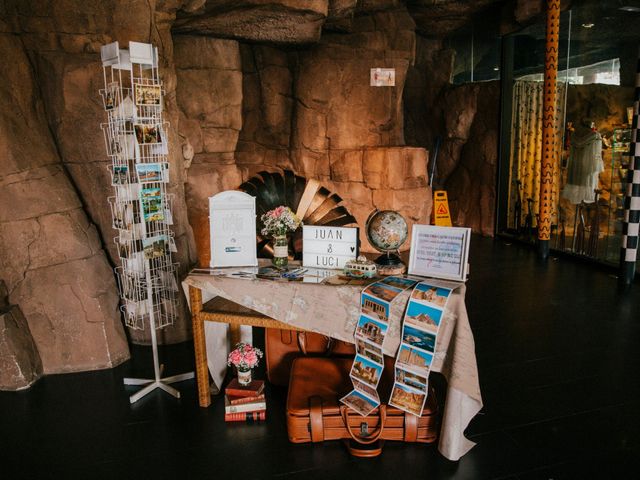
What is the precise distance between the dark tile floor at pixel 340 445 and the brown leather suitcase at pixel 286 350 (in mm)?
132

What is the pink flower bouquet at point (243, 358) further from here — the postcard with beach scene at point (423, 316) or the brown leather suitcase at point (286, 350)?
the postcard with beach scene at point (423, 316)

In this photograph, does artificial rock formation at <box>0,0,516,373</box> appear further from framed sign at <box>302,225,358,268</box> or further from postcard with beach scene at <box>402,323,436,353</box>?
postcard with beach scene at <box>402,323,436,353</box>

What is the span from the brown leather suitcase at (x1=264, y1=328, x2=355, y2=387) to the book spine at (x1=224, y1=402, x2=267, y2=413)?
0.41 metres

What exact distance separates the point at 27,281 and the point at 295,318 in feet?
7.73

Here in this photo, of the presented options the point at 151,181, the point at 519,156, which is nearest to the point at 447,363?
the point at 151,181

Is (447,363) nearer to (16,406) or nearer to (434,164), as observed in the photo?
(16,406)

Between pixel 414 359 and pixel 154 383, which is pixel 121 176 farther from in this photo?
pixel 414 359

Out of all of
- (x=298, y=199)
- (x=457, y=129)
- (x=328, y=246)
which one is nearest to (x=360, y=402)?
(x=328, y=246)

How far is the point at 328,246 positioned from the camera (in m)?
3.30

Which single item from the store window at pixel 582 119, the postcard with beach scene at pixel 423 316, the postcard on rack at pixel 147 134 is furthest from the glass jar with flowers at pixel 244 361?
the store window at pixel 582 119

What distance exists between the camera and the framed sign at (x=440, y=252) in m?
2.88

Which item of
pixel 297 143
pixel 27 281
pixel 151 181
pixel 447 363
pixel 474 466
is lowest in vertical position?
pixel 474 466

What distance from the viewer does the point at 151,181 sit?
3480 millimetres

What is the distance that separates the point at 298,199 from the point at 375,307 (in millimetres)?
3645
